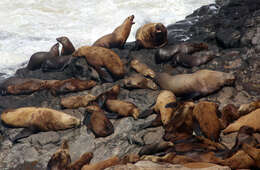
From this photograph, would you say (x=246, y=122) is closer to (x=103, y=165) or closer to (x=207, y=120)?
(x=207, y=120)

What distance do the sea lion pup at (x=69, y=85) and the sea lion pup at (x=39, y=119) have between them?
2.40 ft

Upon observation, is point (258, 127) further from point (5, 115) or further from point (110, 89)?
point (5, 115)

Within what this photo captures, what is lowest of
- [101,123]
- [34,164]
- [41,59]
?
[34,164]

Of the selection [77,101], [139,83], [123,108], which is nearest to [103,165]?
[123,108]

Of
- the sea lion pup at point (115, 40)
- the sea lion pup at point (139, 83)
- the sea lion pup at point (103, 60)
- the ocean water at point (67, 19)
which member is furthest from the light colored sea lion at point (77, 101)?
the ocean water at point (67, 19)

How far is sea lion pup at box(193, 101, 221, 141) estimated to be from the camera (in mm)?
4403

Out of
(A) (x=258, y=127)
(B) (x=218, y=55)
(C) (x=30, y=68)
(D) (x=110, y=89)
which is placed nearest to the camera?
(A) (x=258, y=127)

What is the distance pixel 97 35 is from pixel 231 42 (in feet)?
19.9

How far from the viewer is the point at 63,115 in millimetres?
5527

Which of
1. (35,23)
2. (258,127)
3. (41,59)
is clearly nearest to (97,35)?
(35,23)

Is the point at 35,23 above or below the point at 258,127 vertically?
above

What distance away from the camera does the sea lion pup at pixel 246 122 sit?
14.2 ft

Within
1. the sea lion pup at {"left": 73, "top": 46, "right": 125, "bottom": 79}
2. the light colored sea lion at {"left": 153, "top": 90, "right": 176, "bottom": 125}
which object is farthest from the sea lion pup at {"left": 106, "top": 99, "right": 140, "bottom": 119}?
the sea lion pup at {"left": 73, "top": 46, "right": 125, "bottom": 79}

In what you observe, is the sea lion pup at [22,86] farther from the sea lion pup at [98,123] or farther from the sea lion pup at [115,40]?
the sea lion pup at [115,40]
